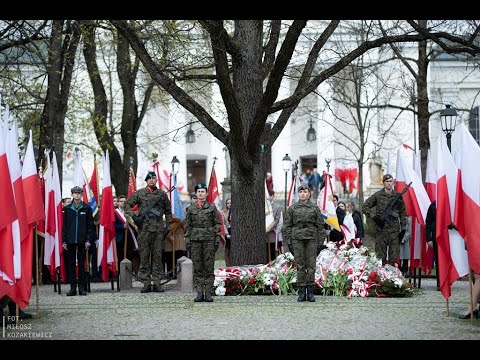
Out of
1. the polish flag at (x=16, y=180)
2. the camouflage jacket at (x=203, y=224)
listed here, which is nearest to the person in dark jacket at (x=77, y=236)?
the camouflage jacket at (x=203, y=224)

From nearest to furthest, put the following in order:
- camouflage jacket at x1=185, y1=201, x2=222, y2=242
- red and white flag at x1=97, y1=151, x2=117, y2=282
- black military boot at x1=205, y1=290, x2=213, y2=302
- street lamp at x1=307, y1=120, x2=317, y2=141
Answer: black military boot at x1=205, y1=290, x2=213, y2=302 < camouflage jacket at x1=185, y1=201, x2=222, y2=242 < red and white flag at x1=97, y1=151, x2=117, y2=282 < street lamp at x1=307, y1=120, x2=317, y2=141

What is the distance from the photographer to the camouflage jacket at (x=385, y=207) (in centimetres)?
2102

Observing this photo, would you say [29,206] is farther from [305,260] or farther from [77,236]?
[305,260]

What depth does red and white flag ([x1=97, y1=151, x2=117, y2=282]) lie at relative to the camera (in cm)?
2203

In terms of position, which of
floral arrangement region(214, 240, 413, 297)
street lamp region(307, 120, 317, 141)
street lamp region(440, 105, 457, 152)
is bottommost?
floral arrangement region(214, 240, 413, 297)

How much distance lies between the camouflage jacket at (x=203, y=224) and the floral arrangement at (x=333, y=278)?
4.00 feet

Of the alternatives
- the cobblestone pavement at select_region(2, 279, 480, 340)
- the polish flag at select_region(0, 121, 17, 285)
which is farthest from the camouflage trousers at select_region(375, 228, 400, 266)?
Answer: the polish flag at select_region(0, 121, 17, 285)

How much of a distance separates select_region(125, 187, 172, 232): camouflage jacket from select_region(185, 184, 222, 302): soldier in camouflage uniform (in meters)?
1.99

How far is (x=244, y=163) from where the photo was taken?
21281mm

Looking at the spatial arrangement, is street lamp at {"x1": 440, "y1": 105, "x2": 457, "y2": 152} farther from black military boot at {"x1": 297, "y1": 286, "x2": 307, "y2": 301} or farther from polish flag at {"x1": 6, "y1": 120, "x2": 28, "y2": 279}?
polish flag at {"x1": 6, "y1": 120, "x2": 28, "y2": 279}
